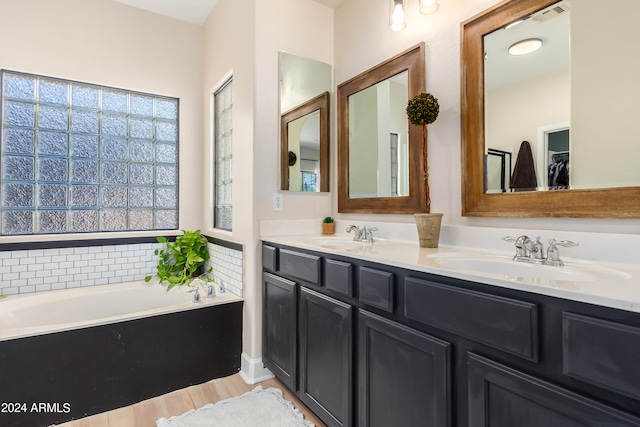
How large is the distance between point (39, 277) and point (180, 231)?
1.06 meters

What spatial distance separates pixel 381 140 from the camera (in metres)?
2.08

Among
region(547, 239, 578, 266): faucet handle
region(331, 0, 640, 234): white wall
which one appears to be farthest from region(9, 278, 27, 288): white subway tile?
region(547, 239, 578, 266): faucet handle

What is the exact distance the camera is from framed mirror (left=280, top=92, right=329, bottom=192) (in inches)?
90.8

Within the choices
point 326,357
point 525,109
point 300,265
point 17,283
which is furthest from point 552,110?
point 17,283

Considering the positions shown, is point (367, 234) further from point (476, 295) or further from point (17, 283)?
point (17, 283)

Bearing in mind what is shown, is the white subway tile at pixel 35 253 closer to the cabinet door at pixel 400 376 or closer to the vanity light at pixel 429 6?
the cabinet door at pixel 400 376

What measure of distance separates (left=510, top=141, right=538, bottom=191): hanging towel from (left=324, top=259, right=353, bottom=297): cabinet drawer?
79 centimetres

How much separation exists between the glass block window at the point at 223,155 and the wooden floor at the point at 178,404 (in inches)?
45.2

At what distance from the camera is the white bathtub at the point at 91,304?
6.90ft

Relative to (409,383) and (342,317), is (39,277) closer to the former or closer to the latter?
(342,317)

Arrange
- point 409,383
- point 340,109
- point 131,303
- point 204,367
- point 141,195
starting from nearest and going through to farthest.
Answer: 1. point 409,383
2. point 204,367
3. point 340,109
4. point 131,303
5. point 141,195

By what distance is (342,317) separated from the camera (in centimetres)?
149

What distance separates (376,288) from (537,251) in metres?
0.60

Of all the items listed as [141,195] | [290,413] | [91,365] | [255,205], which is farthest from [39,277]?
[290,413]
